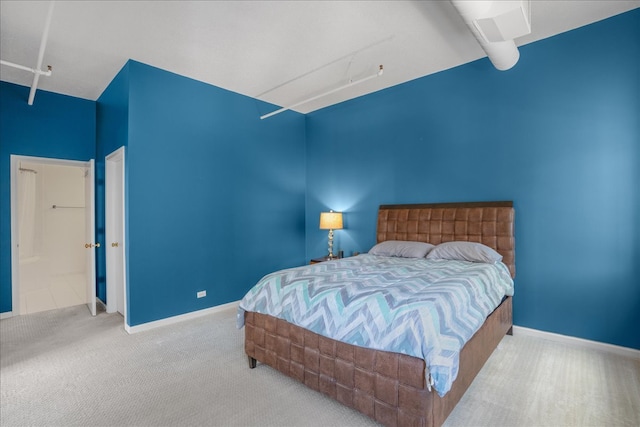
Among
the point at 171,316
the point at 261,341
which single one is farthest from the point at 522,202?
the point at 171,316

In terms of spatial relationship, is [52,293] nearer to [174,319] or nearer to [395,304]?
[174,319]

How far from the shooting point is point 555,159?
3.12 metres

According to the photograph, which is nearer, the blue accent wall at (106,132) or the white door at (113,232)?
the blue accent wall at (106,132)

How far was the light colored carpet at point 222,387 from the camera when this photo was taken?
199cm

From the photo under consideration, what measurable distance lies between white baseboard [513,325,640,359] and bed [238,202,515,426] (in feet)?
1.01

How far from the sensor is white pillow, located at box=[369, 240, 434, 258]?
356 centimetres

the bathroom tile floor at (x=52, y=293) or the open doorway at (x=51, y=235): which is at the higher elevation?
the open doorway at (x=51, y=235)

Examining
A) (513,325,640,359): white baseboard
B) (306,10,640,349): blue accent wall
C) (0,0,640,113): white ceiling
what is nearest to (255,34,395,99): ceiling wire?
(0,0,640,113): white ceiling

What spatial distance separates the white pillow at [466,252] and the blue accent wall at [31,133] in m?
5.09

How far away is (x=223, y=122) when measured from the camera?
4.36 meters

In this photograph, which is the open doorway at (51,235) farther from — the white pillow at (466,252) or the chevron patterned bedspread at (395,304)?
the white pillow at (466,252)

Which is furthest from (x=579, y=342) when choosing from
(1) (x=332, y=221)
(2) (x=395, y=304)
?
(1) (x=332, y=221)

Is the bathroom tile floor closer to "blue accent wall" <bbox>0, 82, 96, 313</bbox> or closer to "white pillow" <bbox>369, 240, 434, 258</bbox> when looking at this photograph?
"blue accent wall" <bbox>0, 82, 96, 313</bbox>

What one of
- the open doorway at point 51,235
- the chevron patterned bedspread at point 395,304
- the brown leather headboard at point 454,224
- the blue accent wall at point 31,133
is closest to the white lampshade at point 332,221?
the brown leather headboard at point 454,224
